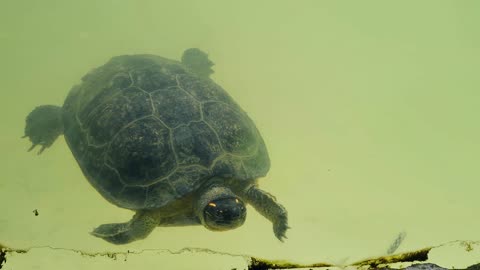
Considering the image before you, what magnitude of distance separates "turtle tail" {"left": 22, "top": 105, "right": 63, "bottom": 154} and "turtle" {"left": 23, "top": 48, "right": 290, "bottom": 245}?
0.39 metres

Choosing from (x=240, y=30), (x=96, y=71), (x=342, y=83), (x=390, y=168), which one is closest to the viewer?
(x=96, y=71)

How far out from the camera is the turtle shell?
11.5 feet

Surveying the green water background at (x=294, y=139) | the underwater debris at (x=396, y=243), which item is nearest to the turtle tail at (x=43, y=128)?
the green water background at (x=294, y=139)

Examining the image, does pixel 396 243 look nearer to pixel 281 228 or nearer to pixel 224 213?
pixel 281 228

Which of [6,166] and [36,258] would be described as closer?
[36,258]

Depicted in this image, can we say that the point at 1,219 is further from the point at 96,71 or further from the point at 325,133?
the point at 325,133

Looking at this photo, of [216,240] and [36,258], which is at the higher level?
[216,240]

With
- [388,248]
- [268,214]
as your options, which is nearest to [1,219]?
[268,214]

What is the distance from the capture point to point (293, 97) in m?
6.58

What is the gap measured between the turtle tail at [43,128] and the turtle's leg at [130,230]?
5.84 feet

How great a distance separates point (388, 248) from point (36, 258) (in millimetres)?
3140

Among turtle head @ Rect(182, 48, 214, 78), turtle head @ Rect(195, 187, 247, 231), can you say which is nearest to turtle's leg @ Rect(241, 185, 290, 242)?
turtle head @ Rect(195, 187, 247, 231)

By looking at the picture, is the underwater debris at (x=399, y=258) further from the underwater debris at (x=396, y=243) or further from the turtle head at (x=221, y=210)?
the underwater debris at (x=396, y=243)

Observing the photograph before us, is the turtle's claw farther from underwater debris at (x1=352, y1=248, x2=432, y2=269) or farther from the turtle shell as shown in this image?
underwater debris at (x1=352, y1=248, x2=432, y2=269)
